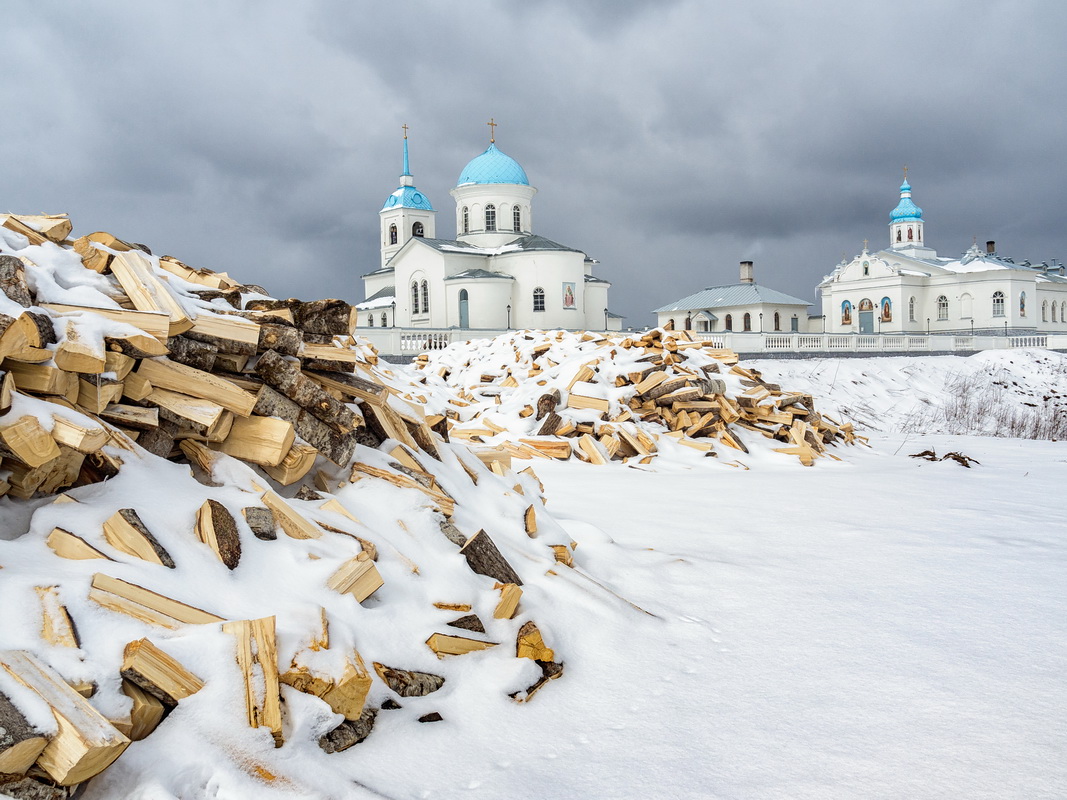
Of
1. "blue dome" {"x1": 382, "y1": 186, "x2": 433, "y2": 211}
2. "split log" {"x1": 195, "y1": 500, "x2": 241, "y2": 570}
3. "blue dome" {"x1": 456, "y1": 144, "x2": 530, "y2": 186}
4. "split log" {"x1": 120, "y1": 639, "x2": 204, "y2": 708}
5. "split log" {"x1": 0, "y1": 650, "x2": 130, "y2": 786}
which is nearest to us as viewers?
"split log" {"x1": 0, "y1": 650, "x2": 130, "y2": 786}

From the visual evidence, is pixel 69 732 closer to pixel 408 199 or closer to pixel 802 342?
pixel 802 342

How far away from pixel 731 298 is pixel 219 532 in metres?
61.0

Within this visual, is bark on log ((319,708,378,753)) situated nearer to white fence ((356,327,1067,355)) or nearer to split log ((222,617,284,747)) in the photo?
split log ((222,617,284,747))

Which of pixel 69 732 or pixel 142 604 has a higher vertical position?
pixel 142 604

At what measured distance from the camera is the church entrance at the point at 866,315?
198 ft

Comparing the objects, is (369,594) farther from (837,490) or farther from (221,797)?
(837,490)

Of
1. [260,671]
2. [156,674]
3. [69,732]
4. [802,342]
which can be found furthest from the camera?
[802,342]

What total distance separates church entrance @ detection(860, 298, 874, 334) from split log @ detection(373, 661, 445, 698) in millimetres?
62895

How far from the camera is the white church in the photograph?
42.4m

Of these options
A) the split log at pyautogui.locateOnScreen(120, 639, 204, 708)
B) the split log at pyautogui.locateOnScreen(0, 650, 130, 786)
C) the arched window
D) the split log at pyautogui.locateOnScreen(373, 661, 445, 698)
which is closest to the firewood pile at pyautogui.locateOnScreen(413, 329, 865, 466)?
the split log at pyautogui.locateOnScreen(373, 661, 445, 698)

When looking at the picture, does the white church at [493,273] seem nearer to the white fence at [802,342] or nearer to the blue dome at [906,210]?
the white fence at [802,342]

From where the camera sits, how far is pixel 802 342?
33.7m

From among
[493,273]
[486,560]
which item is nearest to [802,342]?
[493,273]

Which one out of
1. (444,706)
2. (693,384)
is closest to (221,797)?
(444,706)
